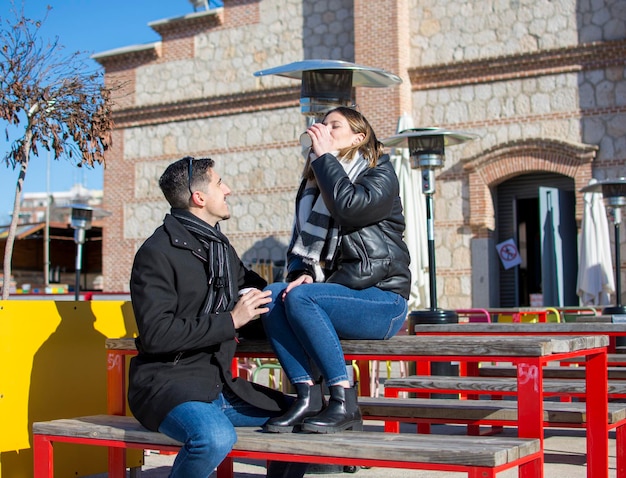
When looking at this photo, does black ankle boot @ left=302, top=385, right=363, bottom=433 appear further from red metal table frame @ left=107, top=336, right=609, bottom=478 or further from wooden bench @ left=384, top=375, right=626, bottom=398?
wooden bench @ left=384, top=375, right=626, bottom=398

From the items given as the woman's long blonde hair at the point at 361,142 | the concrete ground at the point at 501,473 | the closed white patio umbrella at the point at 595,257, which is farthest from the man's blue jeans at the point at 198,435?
the closed white patio umbrella at the point at 595,257

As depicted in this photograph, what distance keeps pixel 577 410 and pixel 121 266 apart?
18695 mm

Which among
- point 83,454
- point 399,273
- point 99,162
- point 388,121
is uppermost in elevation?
point 388,121

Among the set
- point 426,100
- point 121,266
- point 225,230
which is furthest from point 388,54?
point 121,266

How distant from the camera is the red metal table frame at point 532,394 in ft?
11.8

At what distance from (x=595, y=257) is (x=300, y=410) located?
506 inches

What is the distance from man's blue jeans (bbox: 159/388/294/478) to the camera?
3600 mm

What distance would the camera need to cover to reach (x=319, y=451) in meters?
3.47

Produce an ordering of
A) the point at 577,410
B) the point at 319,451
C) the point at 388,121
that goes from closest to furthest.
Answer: the point at 319,451
the point at 577,410
the point at 388,121

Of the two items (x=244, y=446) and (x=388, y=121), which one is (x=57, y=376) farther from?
(x=388, y=121)

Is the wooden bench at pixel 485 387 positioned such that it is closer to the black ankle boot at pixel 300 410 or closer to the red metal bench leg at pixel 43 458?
the black ankle boot at pixel 300 410

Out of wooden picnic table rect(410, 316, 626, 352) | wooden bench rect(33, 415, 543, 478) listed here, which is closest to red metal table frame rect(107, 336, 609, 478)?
wooden bench rect(33, 415, 543, 478)

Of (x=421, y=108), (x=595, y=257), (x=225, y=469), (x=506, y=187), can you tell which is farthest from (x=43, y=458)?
(x=421, y=108)

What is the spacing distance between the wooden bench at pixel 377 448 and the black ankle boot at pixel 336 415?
4 centimetres
